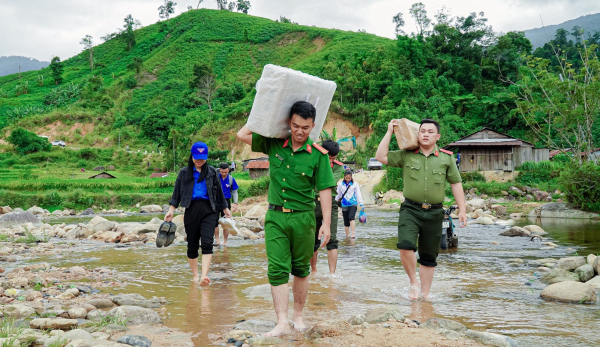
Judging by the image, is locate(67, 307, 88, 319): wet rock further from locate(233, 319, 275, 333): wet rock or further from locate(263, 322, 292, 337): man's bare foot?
locate(263, 322, 292, 337): man's bare foot

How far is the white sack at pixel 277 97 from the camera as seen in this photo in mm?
3932

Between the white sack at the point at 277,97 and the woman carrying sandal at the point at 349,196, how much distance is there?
21.0 ft

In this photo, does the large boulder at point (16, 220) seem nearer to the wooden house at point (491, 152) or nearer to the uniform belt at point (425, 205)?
the uniform belt at point (425, 205)

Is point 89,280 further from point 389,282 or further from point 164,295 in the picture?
point 389,282

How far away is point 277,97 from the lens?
→ 3.95 m

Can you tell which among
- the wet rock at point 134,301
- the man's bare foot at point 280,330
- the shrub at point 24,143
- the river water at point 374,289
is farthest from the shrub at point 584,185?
the shrub at point 24,143

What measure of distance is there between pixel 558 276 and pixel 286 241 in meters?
4.63

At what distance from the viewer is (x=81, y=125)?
70938 mm

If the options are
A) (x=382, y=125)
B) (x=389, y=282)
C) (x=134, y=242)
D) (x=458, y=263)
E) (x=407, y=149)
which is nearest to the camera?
(x=407, y=149)

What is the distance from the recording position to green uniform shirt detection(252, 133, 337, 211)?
13.1 ft

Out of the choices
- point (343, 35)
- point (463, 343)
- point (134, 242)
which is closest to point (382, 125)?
point (134, 242)

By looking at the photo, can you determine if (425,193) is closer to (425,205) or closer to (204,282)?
(425,205)

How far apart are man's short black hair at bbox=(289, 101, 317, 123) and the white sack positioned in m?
0.09

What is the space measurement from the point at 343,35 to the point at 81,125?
54.1 meters
